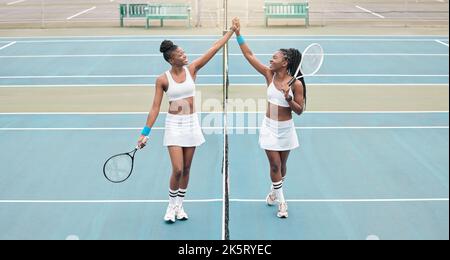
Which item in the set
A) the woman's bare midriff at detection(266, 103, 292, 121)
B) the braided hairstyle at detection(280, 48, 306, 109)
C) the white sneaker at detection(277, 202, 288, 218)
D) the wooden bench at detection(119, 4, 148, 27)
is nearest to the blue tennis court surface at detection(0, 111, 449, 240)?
the white sneaker at detection(277, 202, 288, 218)

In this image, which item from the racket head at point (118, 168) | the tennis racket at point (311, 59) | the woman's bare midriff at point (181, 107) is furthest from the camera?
the tennis racket at point (311, 59)

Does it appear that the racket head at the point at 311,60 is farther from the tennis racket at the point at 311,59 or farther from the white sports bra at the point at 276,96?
the white sports bra at the point at 276,96

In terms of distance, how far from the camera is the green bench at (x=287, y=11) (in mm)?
26328

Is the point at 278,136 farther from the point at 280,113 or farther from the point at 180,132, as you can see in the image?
the point at 180,132

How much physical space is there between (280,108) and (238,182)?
1818 millimetres

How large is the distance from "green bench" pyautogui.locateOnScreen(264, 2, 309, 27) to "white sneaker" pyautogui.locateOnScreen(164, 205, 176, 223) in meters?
18.7

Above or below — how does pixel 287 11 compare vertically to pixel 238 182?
above

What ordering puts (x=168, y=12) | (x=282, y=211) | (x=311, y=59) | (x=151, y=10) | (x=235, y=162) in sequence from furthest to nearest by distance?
(x=151, y=10), (x=168, y=12), (x=235, y=162), (x=311, y=59), (x=282, y=211)

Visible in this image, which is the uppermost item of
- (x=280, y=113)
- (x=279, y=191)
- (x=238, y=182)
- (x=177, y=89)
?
(x=177, y=89)

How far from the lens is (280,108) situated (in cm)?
841

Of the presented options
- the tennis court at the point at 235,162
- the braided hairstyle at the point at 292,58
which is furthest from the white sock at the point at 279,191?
the braided hairstyle at the point at 292,58

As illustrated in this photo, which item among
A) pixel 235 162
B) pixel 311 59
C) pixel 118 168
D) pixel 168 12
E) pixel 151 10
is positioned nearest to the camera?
pixel 118 168

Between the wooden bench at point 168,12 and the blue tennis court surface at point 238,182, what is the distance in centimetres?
1331

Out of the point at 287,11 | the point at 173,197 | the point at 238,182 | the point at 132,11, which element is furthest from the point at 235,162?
the point at 132,11
